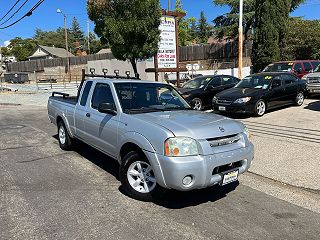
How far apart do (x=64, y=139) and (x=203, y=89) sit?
7302 mm

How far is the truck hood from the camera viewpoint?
4180 mm

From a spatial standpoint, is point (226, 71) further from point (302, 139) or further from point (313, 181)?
point (313, 181)

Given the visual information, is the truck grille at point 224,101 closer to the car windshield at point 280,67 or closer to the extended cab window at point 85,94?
the extended cab window at point 85,94

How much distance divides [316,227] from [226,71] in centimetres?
3082

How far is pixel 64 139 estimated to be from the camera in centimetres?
742

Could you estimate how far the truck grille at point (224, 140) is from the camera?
424cm

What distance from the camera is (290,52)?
29.7m

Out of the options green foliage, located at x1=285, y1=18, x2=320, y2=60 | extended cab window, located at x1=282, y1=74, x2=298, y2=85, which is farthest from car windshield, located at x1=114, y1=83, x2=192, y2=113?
green foliage, located at x1=285, y1=18, x2=320, y2=60

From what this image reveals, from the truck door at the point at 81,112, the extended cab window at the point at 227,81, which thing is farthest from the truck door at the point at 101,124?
the extended cab window at the point at 227,81

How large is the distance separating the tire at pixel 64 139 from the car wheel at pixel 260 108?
638 cm

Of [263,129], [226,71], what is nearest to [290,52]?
[226,71]

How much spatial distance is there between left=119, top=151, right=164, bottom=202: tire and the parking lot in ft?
0.43

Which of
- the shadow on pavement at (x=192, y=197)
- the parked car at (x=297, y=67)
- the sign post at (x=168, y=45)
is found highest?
the sign post at (x=168, y=45)

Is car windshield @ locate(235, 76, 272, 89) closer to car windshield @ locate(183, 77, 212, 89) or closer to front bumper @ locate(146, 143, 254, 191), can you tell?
car windshield @ locate(183, 77, 212, 89)
